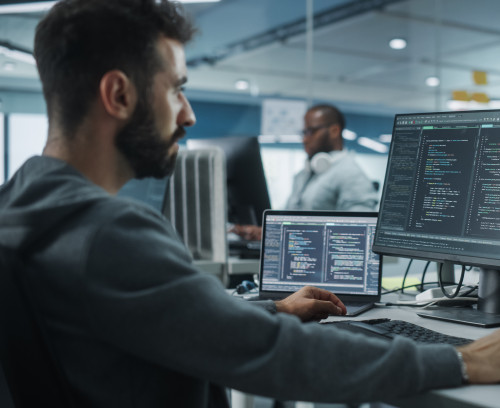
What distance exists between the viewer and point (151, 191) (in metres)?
2.28

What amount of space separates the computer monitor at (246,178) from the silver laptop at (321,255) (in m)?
0.97

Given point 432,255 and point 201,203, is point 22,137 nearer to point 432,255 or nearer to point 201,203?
point 201,203

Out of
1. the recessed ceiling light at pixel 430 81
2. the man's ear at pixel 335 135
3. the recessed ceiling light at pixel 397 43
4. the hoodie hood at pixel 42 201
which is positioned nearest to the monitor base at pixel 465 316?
the hoodie hood at pixel 42 201

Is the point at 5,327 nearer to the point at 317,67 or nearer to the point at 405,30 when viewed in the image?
the point at 405,30

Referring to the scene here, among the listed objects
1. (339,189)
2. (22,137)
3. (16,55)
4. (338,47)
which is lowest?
(339,189)

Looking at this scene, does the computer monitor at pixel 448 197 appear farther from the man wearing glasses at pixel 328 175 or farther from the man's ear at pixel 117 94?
the man wearing glasses at pixel 328 175

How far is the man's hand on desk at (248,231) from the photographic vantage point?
2555 millimetres

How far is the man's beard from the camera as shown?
0.84 m

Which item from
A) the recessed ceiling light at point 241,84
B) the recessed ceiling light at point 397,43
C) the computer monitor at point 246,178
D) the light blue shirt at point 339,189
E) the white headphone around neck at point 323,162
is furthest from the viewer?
the recessed ceiling light at point 241,84

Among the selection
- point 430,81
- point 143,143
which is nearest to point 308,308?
point 143,143

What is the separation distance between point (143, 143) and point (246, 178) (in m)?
1.69

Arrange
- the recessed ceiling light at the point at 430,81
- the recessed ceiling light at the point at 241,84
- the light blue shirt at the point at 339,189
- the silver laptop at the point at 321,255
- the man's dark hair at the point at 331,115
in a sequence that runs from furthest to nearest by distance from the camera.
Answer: the recessed ceiling light at the point at 241,84
the recessed ceiling light at the point at 430,81
the man's dark hair at the point at 331,115
the light blue shirt at the point at 339,189
the silver laptop at the point at 321,255

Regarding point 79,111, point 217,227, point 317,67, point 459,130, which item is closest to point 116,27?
point 79,111

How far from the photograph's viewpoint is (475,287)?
4.77ft
